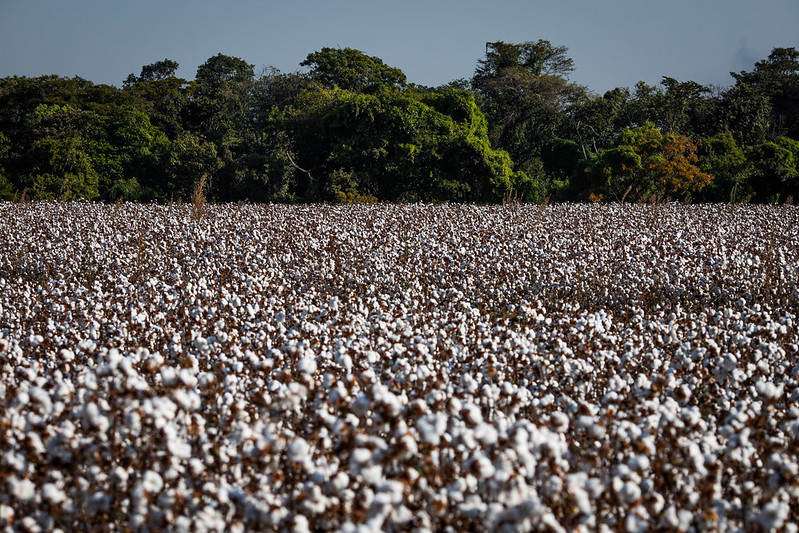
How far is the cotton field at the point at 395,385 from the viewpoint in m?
2.76

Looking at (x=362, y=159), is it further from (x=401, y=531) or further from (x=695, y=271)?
(x=401, y=531)

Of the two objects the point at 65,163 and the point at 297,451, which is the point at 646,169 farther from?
the point at 297,451

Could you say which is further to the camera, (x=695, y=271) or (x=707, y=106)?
(x=707, y=106)

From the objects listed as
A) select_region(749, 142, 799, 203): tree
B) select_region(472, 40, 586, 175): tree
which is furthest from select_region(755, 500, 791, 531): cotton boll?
select_region(472, 40, 586, 175): tree

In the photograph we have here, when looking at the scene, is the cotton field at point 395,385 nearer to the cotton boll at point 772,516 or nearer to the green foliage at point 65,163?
the cotton boll at point 772,516

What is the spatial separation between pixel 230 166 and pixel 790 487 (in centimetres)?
3637

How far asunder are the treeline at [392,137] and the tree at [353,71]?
0.35ft

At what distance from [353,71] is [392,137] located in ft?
72.8

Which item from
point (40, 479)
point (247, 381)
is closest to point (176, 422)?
point (40, 479)

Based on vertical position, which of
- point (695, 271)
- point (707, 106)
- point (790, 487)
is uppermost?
point (707, 106)

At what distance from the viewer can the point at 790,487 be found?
2.89m

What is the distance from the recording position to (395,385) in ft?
12.6

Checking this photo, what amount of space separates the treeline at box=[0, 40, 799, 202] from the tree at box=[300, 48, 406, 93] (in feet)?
0.35

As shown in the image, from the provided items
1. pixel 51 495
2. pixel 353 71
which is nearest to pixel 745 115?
pixel 353 71
